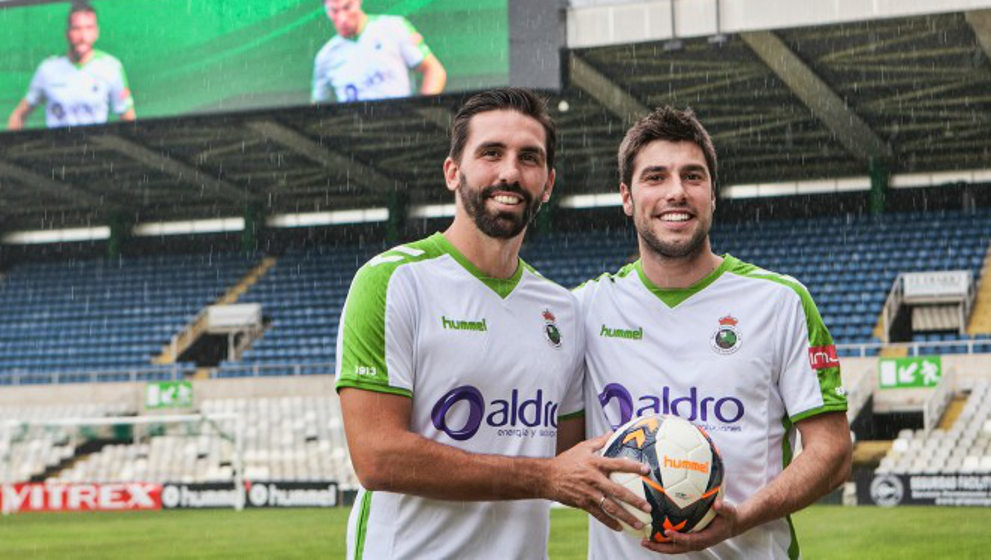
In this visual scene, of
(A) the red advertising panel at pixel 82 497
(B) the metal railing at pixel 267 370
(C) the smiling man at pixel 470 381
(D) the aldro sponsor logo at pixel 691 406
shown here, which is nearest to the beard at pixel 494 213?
(C) the smiling man at pixel 470 381

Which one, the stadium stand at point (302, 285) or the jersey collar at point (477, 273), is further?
the stadium stand at point (302, 285)

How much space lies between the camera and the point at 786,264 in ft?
91.3

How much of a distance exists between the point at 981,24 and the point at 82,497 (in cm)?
1700

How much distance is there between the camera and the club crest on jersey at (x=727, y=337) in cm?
391

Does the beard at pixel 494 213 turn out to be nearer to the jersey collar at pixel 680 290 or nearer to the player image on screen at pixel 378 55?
the jersey collar at pixel 680 290

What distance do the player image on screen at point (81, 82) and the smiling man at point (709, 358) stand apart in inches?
856

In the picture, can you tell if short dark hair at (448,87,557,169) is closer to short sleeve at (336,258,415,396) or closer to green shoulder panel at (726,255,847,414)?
short sleeve at (336,258,415,396)

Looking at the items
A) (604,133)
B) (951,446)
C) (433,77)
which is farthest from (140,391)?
(951,446)

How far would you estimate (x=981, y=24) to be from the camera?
2036cm

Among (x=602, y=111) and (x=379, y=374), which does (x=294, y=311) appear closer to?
(x=602, y=111)

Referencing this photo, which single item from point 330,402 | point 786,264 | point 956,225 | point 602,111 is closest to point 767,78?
point 602,111

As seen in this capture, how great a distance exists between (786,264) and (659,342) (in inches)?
969

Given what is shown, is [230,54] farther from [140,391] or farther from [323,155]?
[140,391]

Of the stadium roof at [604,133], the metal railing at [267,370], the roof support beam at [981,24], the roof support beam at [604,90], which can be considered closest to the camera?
the roof support beam at [981,24]
